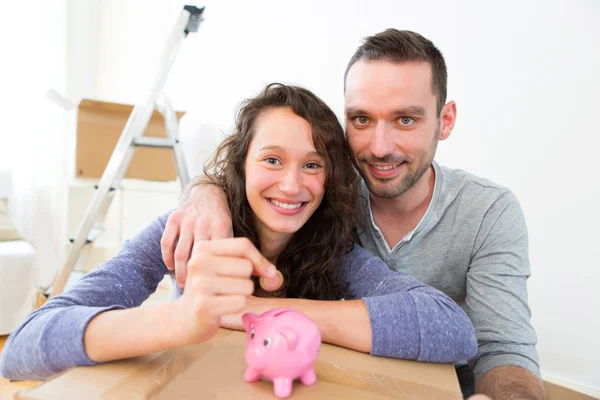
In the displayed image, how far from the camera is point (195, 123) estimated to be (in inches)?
119

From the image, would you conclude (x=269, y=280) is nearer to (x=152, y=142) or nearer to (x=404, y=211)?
(x=404, y=211)

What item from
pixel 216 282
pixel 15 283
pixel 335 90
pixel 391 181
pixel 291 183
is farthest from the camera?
pixel 335 90

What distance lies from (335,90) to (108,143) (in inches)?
46.1

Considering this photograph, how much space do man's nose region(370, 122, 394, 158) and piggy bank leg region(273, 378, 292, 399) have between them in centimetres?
67

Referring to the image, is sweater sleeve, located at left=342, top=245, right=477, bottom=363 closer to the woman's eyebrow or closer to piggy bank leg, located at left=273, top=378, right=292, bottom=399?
piggy bank leg, located at left=273, top=378, right=292, bottom=399

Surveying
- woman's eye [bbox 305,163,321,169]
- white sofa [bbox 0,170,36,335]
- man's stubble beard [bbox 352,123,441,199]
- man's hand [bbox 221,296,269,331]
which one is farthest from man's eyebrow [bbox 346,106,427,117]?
white sofa [bbox 0,170,36,335]

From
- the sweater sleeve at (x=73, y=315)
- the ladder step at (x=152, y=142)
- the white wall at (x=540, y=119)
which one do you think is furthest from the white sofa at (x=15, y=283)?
the white wall at (x=540, y=119)

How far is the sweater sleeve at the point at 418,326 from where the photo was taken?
0.77 meters

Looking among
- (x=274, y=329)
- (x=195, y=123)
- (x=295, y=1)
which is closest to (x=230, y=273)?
(x=274, y=329)

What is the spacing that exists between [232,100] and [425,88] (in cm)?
189

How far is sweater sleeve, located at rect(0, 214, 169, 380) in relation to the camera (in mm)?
667

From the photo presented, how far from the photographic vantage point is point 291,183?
3.05ft

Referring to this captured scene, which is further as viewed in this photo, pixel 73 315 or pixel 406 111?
pixel 406 111

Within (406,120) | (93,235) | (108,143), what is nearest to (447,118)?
(406,120)
